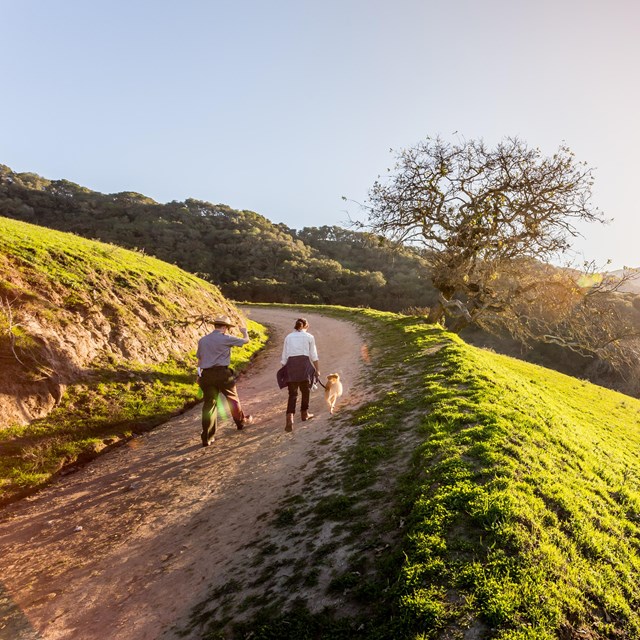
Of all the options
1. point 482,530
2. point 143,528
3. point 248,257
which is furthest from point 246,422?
point 248,257

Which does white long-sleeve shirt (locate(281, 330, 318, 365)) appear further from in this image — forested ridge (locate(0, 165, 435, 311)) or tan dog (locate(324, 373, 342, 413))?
forested ridge (locate(0, 165, 435, 311))

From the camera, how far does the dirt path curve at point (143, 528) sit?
471cm

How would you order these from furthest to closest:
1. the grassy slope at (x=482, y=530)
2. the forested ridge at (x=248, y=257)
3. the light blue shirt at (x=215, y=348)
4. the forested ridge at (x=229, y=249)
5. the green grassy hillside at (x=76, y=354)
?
the forested ridge at (x=229, y=249) < the forested ridge at (x=248, y=257) < the light blue shirt at (x=215, y=348) < the green grassy hillside at (x=76, y=354) < the grassy slope at (x=482, y=530)

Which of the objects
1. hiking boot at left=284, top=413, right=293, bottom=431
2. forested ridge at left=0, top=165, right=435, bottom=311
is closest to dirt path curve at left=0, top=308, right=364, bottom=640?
hiking boot at left=284, top=413, right=293, bottom=431

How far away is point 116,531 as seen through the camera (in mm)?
6359

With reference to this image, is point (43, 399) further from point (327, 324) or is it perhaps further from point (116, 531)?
point (327, 324)

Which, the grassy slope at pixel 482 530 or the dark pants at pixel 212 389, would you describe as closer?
the grassy slope at pixel 482 530

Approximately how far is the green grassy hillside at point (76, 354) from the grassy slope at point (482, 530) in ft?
20.5

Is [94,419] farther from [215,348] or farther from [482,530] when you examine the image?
[482,530]

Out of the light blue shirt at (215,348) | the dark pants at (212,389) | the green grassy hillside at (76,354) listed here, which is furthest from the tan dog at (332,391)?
the green grassy hillside at (76,354)

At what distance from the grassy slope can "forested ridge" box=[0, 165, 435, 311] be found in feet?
179

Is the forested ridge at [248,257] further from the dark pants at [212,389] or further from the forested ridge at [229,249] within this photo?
the dark pants at [212,389]

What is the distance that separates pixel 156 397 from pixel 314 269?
61.9 m

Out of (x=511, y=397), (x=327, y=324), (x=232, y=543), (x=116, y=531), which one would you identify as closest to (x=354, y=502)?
(x=232, y=543)
